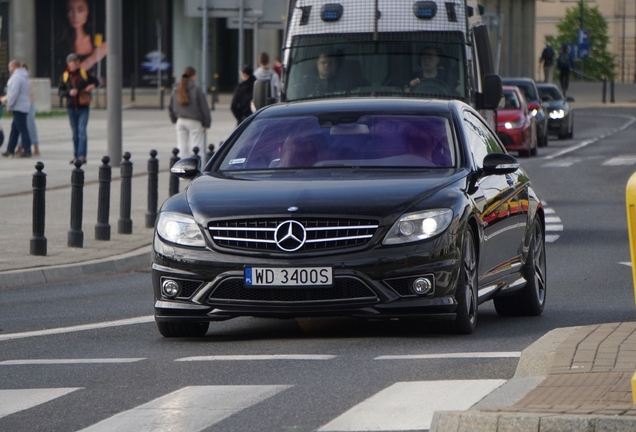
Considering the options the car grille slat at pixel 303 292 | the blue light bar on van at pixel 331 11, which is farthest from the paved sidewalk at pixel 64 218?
the car grille slat at pixel 303 292

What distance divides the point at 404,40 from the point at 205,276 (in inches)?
340

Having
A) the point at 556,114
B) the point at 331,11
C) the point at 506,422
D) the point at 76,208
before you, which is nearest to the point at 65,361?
the point at 506,422

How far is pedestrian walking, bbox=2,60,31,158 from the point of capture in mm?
29469

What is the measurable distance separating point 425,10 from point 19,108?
1364cm

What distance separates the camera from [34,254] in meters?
14.9

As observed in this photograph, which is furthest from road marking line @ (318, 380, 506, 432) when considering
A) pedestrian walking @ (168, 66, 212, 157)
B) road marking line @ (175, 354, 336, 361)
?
pedestrian walking @ (168, 66, 212, 157)

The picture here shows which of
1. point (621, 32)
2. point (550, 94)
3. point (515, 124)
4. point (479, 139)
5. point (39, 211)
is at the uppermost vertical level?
point (479, 139)

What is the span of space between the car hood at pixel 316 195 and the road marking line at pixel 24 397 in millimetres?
1796

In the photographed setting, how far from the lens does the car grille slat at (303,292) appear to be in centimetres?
898

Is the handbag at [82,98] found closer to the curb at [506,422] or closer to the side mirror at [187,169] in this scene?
the side mirror at [187,169]

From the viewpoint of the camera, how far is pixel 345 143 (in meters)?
10.2

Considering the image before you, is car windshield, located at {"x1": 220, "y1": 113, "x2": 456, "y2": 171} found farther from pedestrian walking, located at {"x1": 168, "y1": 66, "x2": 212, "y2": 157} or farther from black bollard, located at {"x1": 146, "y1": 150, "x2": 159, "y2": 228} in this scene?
pedestrian walking, located at {"x1": 168, "y1": 66, "x2": 212, "y2": 157}

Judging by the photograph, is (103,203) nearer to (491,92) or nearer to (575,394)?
(491,92)

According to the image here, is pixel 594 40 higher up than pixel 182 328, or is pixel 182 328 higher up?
pixel 182 328
